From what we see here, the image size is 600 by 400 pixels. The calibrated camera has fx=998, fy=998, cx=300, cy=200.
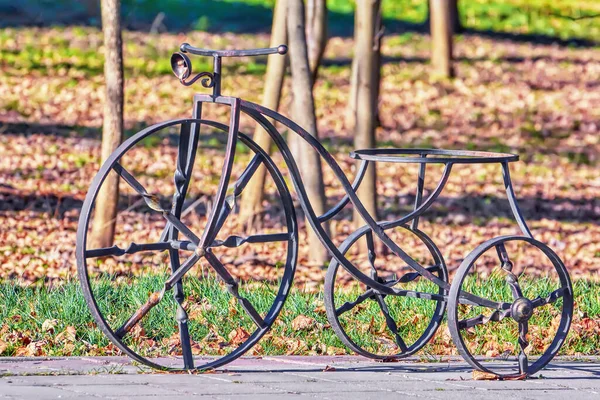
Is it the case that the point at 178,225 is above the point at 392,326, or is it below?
above

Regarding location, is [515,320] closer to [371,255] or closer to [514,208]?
[514,208]

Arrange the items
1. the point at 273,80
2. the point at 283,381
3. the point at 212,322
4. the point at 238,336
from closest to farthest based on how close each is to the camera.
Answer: the point at 283,381
the point at 238,336
the point at 212,322
the point at 273,80

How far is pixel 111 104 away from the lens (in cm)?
753

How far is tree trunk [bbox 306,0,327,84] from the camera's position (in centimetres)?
1229

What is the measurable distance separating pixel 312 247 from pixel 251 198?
1065 millimetres

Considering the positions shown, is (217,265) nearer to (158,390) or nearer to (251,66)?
(158,390)

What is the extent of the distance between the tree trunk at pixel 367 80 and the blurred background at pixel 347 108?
0.13 feet

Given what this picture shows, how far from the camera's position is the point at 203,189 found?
10930 millimetres

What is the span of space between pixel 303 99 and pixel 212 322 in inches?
125

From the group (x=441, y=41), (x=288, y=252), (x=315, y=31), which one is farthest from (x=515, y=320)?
(x=441, y=41)

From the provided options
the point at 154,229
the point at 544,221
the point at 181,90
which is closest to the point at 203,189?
the point at 154,229

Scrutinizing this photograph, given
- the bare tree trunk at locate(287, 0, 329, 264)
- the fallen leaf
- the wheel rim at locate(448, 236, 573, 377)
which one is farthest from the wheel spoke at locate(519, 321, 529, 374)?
the bare tree trunk at locate(287, 0, 329, 264)

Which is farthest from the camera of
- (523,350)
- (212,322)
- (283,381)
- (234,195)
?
(212,322)

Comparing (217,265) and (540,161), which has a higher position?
(540,161)
